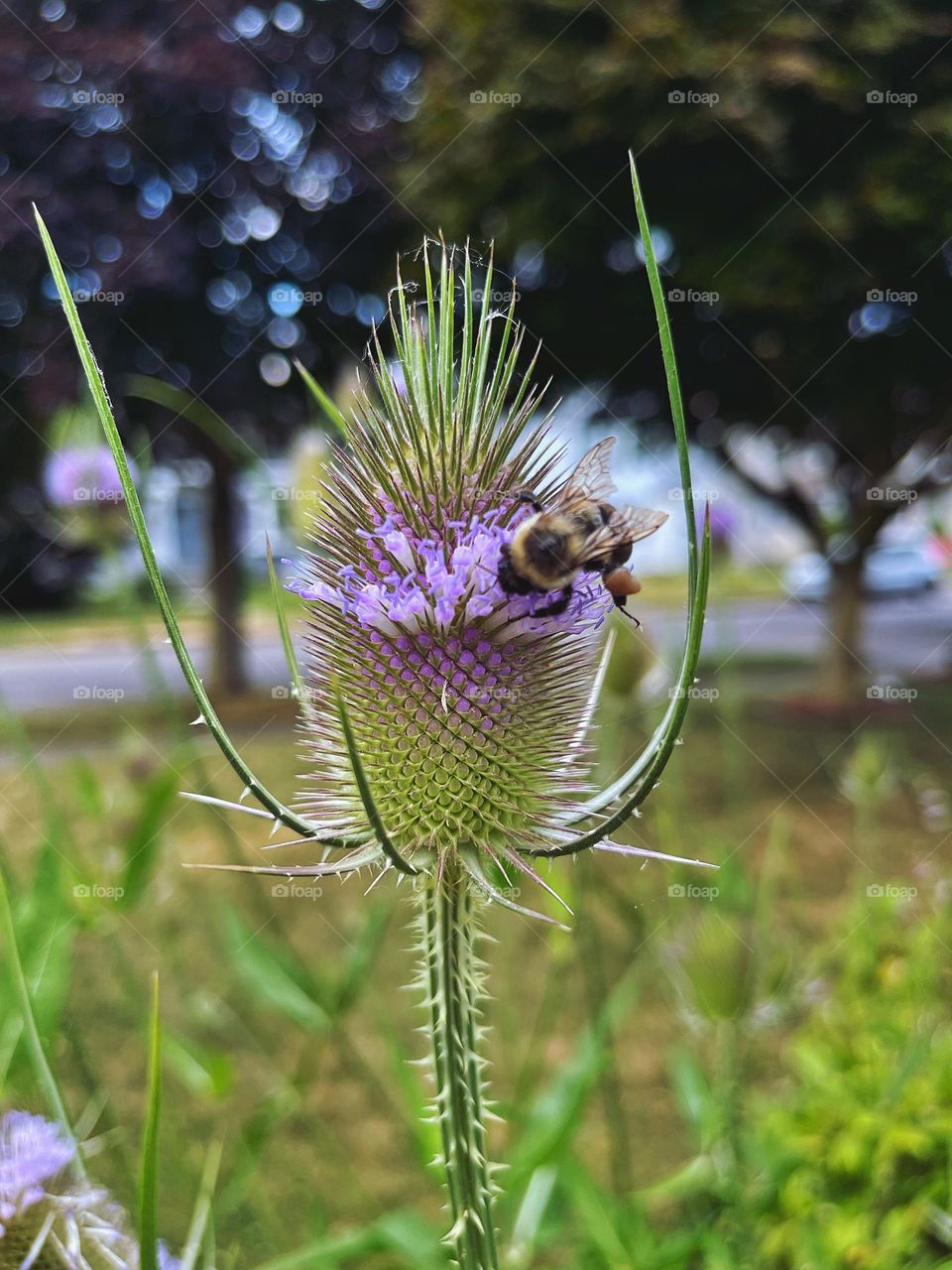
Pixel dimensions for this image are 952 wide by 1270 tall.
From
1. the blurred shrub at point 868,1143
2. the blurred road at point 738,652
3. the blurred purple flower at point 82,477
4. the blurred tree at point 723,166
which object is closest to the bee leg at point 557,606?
the blurred shrub at point 868,1143

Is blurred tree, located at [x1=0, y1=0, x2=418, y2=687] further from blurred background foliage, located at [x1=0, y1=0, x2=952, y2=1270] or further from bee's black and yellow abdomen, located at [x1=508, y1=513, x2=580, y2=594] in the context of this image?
bee's black and yellow abdomen, located at [x1=508, y1=513, x2=580, y2=594]

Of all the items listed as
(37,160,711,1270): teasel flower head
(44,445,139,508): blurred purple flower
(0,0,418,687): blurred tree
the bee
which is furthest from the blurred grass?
(0,0,418,687): blurred tree

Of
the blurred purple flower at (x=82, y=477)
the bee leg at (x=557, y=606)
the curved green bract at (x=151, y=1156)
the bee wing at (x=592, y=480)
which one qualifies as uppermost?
the blurred purple flower at (x=82, y=477)

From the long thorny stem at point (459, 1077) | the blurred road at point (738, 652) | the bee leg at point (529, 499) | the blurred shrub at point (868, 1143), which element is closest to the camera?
the long thorny stem at point (459, 1077)

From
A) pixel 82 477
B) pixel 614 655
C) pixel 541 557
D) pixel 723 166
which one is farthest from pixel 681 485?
pixel 723 166

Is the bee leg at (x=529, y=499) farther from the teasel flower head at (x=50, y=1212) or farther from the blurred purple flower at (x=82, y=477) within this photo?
the blurred purple flower at (x=82, y=477)

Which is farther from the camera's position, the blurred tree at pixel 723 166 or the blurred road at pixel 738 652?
the blurred road at pixel 738 652

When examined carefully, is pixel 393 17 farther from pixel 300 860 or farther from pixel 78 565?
pixel 78 565
